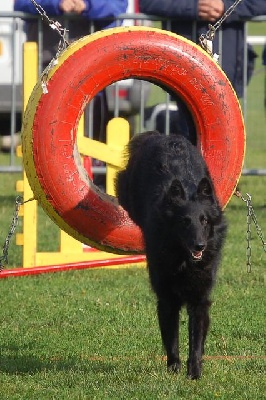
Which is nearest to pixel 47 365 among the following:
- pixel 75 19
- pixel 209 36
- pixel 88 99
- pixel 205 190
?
pixel 205 190

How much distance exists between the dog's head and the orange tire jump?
4.36 ft

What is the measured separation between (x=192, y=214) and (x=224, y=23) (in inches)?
210

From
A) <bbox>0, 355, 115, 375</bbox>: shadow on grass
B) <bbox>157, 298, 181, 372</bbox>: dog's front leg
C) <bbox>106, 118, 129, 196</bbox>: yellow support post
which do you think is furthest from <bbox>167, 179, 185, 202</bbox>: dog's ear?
<bbox>106, 118, 129, 196</bbox>: yellow support post

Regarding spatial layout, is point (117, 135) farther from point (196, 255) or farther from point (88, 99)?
point (196, 255)

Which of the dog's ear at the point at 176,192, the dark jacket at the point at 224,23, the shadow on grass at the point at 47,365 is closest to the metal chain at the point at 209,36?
the dog's ear at the point at 176,192

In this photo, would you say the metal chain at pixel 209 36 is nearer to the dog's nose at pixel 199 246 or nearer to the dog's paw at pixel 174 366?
the dog's nose at pixel 199 246

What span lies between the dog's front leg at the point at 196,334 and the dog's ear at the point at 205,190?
566 millimetres

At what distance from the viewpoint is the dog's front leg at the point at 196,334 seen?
6184mm

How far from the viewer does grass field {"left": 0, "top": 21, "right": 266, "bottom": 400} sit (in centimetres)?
596

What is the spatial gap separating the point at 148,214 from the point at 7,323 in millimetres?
1647

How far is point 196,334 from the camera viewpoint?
20.6 ft

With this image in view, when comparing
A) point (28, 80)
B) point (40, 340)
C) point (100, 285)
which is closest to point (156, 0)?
point (28, 80)

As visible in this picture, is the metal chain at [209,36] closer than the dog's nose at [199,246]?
No

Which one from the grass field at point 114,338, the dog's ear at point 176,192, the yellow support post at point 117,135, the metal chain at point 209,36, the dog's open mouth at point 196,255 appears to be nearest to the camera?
the grass field at point 114,338
